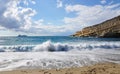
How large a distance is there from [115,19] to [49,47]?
7273 centimetres

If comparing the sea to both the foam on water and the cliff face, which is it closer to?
the foam on water

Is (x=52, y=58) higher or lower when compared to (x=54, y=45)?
lower

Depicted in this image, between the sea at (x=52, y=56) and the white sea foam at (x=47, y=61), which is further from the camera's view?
the sea at (x=52, y=56)

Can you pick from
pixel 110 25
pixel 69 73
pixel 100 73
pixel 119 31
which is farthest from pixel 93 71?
pixel 110 25

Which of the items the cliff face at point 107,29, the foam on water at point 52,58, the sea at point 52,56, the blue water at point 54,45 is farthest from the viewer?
the cliff face at point 107,29

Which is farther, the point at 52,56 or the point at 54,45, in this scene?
the point at 54,45

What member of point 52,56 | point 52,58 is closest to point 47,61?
point 52,58

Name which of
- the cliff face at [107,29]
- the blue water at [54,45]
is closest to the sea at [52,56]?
the blue water at [54,45]

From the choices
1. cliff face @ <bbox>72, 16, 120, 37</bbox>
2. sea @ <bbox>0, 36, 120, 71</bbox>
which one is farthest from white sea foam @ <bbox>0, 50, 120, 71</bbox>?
cliff face @ <bbox>72, 16, 120, 37</bbox>

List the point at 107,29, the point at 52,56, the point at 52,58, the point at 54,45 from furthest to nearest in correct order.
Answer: the point at 107,29
the point at 54,45
the point at 52,56
the point at 52,58

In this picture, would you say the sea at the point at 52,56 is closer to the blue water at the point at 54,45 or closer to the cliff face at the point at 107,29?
the blue water at the point at 54,45

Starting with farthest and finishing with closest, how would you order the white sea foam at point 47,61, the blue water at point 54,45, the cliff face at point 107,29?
the cliff face at point 107,29 < the blue water at point 54,45 < the white sea foam at point 47,61

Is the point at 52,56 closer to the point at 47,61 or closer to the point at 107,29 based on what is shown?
the point at 47,61

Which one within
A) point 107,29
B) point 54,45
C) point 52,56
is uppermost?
point 107,29
